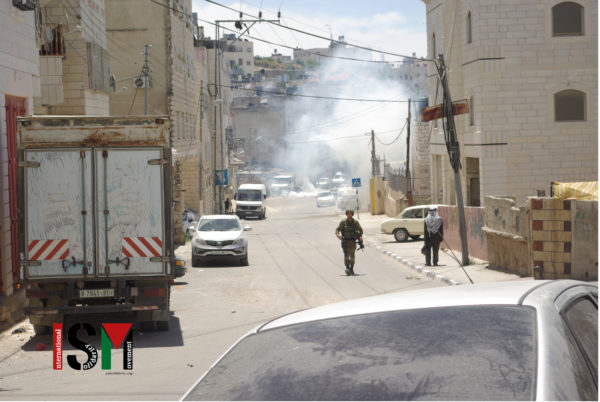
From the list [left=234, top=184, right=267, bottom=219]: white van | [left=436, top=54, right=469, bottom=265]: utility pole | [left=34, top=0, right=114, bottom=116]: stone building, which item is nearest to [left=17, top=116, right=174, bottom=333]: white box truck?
[left=34, top=0, right=114, bottom=116]: stone building

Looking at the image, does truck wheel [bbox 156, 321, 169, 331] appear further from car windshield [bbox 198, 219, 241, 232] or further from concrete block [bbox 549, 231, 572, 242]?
car windshield [bbox 198, 219, 241, 232]

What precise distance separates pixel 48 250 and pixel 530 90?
2218 cm

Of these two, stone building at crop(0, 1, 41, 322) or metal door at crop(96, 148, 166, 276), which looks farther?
stone building at crop(0, 1, 41, 322)

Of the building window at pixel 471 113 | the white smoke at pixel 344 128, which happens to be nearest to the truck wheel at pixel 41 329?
the building window at pixel 471 113

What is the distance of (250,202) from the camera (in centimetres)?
5656

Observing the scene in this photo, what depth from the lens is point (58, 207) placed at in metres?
11.7

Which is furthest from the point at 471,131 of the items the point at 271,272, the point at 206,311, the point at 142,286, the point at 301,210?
the point at 301,210

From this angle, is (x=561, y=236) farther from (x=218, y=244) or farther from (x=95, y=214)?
(x=218, y=244)

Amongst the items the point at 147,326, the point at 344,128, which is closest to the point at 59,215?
the point at 147,326

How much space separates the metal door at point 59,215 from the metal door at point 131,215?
0.76ft

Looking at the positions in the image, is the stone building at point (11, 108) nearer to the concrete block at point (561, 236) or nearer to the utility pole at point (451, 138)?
the utility pole at point (451, 138)

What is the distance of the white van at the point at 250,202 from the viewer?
185ft

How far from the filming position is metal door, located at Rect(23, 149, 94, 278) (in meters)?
→ 11.6

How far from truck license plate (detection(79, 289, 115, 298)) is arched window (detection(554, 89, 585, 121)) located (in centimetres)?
2227
